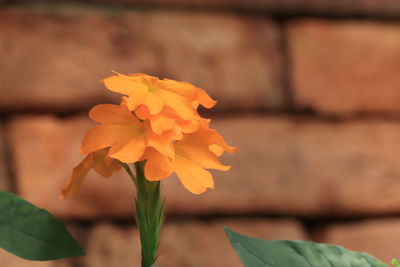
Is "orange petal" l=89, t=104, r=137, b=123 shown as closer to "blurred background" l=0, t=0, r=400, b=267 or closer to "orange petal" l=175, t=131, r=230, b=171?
"orange petal" l=175, t=131, r=230, b=171

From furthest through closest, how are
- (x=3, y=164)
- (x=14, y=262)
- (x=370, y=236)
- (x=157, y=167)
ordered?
(x=370, y=236) → (x=3, y=164) → (x=14, y=262) → (x=157, y=167)

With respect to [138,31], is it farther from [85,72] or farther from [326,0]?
[326,0]

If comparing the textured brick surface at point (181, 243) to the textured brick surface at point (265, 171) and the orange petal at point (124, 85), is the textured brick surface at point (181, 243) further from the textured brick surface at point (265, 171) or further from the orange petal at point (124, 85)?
the orange petal at point (124, 85)

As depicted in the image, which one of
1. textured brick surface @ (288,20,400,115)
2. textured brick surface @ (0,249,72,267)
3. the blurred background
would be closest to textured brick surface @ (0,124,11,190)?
the blurred background

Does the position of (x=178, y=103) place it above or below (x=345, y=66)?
below

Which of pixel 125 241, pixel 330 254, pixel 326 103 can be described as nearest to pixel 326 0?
pixel 326 103

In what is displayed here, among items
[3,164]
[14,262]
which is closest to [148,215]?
[14,262]

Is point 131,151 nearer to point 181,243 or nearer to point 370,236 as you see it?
point 181,243
